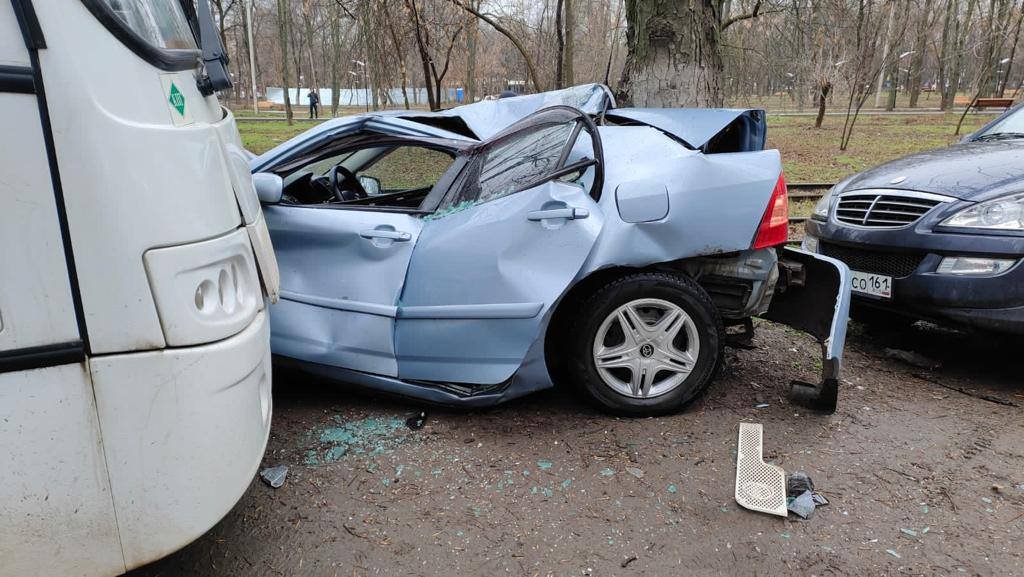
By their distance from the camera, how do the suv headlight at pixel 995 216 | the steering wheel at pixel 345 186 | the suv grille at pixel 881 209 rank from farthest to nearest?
the steering wheel at pixel 345 186 < the suv grille at pixel 881 209 < the suv headlight at pixel 995 216

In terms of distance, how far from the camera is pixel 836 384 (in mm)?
3223

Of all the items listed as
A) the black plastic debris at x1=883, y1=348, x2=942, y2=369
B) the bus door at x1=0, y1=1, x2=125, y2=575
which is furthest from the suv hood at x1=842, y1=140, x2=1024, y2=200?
the bus door at x1=0, y1=1, x2=125, y2=575

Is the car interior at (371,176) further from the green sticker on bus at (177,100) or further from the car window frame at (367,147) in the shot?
the green sticker on bus at (177,100)

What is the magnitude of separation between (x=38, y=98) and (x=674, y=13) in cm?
470

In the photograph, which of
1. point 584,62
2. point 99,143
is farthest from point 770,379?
point 584,62

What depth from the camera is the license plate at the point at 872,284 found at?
3.82 m

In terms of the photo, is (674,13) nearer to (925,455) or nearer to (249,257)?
(925,455)

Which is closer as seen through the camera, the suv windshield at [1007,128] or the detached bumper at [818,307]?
the detached bumper at [818,307]

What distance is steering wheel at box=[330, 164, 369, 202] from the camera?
3965mm

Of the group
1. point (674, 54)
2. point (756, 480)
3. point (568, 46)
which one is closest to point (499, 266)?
point (756, 480)

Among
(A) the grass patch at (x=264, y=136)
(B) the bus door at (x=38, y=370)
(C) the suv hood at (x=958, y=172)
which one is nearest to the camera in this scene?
(B) the bus door at (x=38, y=370)

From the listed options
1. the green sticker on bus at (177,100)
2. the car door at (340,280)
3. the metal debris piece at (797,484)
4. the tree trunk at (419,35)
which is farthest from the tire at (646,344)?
the tree trunk at (419,35)

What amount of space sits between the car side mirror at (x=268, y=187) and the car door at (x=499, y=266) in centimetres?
72

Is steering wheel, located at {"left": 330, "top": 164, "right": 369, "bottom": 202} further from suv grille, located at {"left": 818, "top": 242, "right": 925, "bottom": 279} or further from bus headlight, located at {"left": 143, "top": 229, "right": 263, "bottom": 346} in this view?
suv grille, located at {"left": 818, "top": 242, "right": 925, "bottom": 279}
